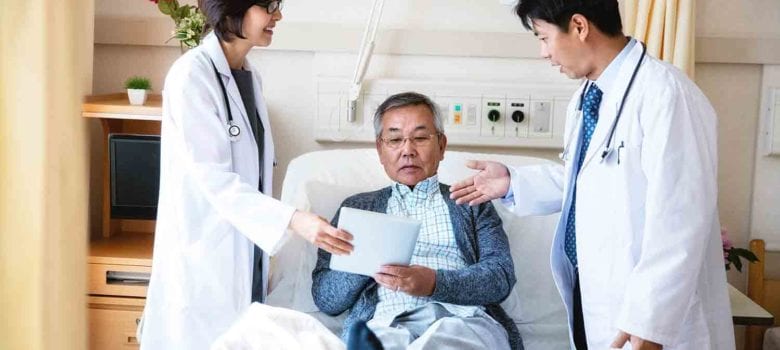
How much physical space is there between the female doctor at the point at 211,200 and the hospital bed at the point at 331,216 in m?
0.36

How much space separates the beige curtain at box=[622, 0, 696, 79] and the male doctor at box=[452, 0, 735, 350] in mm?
945

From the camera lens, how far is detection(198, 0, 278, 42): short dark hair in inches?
84.0

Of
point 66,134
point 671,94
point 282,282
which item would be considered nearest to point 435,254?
point 282,282

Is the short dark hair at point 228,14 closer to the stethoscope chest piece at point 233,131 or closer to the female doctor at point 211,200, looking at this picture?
the female doctor at point 211,200

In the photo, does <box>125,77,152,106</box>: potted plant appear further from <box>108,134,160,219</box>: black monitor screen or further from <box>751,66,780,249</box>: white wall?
<box>751,66,780,249</box>: white wall

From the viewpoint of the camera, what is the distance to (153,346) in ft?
7.28

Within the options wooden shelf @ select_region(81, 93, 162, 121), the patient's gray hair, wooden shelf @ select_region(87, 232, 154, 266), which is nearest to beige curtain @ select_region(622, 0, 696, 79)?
the patient's gray hair

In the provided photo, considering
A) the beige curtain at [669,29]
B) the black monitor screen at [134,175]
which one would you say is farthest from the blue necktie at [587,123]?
the black monitor screen at [134,175]

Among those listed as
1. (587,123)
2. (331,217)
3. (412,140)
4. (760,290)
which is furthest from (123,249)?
(760,290)

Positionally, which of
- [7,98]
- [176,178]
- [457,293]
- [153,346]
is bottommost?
[153,346]

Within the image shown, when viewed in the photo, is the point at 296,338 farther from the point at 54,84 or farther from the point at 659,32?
the point at 659,32

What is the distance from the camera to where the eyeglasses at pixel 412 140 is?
96.7 inches

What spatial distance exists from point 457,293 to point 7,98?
1252 mm

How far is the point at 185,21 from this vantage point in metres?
2.79
